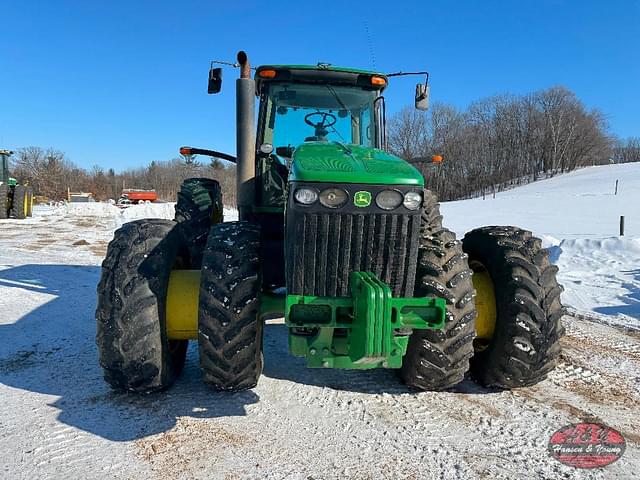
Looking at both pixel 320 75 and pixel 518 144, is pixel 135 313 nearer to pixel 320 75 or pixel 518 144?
pixel 320 75

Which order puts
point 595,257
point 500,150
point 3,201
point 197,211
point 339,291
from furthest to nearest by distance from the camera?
point 500,150 < point 3,201 < point 595,257 < point 197,211 < point 339,291

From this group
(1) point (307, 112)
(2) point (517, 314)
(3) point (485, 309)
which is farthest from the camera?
(1) point (307, 112)

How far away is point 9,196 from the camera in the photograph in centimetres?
2056

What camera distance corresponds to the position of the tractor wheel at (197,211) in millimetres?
5000

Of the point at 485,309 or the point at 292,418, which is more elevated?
the point at 485,309

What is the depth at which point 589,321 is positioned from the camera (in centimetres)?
536

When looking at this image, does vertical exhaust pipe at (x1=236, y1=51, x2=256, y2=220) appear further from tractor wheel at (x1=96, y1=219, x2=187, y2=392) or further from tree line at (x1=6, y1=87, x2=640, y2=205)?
tree line at (x1=6, y1=87, x2=640, y2=205)

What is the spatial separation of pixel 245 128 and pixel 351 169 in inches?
42.7

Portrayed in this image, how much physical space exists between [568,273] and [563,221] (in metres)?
13.1

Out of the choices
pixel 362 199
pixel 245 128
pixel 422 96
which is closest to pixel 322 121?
pixel 422 96

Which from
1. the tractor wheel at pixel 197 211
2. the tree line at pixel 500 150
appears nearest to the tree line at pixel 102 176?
the tree line at pixel 500 150

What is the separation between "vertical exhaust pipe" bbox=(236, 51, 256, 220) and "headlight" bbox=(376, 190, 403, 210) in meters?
1.27

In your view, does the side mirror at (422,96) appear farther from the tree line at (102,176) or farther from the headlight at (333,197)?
the tree line at (102,176)

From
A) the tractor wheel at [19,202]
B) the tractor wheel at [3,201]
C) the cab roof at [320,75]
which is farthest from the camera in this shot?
the tractor wheel at [19,202]
